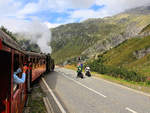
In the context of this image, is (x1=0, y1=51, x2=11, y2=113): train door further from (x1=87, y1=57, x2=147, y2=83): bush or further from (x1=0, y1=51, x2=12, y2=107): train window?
(x1=87, y1=57, x2=147, y2=83): bush

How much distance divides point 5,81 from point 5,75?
12cm

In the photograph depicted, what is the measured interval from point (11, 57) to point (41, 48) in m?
41.9

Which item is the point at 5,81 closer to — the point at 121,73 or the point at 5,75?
the point at 5,75

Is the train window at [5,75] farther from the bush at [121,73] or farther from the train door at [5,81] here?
the bush at [121,73]

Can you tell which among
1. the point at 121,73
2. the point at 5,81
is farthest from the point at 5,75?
the point at 121,73

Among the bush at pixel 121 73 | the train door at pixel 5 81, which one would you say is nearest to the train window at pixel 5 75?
the train door at pixel 5 81

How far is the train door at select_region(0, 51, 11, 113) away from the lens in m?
3.32

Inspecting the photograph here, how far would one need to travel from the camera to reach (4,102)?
3.31m

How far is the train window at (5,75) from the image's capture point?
3.42m

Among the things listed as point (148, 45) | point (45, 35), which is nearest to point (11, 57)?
point (45, 35)

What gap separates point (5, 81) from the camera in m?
3.54

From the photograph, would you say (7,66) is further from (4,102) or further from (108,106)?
(108,106)

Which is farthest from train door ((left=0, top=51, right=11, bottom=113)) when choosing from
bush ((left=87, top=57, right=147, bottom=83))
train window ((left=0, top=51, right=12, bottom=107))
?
bush ((left=87, top=57, right=147, bottom=83))

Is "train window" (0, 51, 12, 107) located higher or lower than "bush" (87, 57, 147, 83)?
higher
